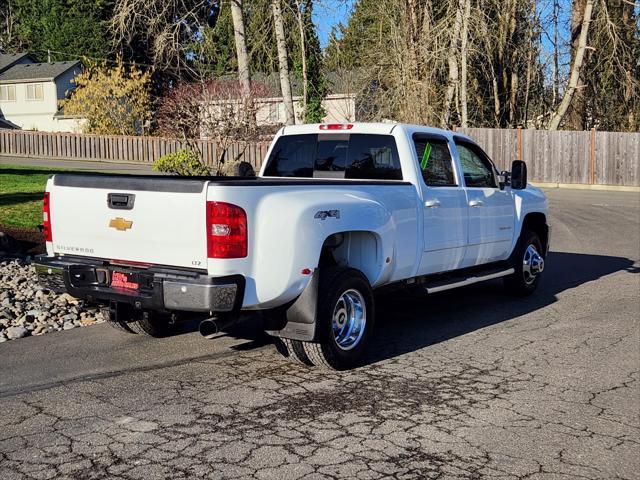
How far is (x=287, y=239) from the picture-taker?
6.13 m

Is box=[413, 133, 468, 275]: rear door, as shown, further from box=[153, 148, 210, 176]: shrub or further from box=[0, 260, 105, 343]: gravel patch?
box=[153, 148, 210, 176]: shrub

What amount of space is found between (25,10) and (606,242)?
6348 cm

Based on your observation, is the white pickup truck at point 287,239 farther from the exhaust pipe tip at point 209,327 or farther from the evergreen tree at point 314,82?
the evergreen tree at point 314,82

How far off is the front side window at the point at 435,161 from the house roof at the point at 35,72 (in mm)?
58229

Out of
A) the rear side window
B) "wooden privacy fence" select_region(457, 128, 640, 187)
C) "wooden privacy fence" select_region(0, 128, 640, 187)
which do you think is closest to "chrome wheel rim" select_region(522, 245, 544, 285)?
the rear side window

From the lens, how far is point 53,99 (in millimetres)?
65438

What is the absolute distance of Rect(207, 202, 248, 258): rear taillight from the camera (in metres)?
5.79

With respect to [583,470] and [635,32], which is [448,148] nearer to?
[583,470]

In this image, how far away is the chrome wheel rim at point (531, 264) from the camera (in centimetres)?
1009

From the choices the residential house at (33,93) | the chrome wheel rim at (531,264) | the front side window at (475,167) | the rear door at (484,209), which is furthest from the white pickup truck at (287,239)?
the residential house at (33,93)

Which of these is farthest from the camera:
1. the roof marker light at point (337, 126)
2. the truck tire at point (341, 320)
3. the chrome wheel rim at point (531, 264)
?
the chrome wheel rim at point (531, 264)

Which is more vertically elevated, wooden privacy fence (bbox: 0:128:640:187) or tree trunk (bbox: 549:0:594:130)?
tree trunk (bbox: 549:0:594:130)

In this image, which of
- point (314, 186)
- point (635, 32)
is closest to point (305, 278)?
point (314, 186)

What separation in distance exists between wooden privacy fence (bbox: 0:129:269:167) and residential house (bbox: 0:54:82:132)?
16385 mm
